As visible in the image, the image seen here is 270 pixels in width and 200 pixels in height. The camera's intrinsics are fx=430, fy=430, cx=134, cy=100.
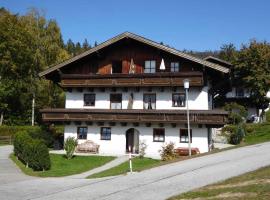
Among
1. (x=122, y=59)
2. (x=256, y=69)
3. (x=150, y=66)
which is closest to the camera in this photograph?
(x=150, y=66)

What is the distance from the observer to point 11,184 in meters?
20.8

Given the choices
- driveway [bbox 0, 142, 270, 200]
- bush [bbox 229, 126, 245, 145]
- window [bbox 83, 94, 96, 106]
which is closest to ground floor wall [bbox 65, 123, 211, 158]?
window [bbox 83, 94, 96, 106]

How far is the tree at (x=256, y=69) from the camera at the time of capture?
195ft

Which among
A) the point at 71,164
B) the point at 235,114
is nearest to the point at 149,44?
the point at 71,164

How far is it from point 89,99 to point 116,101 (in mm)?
2655

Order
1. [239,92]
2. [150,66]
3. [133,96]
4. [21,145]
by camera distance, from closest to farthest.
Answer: [21,145] < [150,66] < [133,96] < [239,92]

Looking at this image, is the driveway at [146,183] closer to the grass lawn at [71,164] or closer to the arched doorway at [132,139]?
the grass lawn at [71,164]

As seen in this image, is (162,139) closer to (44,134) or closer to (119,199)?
(44,134)

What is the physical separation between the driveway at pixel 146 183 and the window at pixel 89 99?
56.2ft

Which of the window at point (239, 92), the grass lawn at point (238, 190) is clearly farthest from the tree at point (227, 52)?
the grass lawn at point (238, 190)

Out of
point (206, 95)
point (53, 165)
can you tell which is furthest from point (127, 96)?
point (53, 165)

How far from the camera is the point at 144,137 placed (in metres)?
36.9

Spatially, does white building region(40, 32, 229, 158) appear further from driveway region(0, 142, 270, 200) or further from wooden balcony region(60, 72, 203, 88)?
driveway region(0, 142, 270, 200)

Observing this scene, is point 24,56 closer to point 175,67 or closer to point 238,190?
point 175,67
